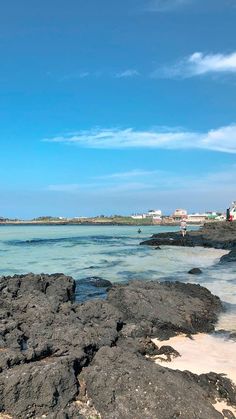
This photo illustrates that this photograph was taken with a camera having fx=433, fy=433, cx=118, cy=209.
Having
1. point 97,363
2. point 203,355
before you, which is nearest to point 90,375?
point 97,363

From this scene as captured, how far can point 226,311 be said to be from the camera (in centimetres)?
1335

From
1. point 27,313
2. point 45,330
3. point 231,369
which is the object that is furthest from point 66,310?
point 231,369

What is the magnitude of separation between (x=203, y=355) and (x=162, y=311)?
2.71m

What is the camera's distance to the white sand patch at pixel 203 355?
811 cm

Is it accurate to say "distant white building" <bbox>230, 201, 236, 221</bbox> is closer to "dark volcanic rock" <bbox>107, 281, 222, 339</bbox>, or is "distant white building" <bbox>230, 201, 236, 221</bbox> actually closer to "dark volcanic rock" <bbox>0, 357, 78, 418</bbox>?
"dark volcanic rock" <bbox>107, 281, 222, 339</bbox>

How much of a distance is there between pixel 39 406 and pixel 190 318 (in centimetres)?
633

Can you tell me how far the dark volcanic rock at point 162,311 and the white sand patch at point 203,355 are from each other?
0.45m

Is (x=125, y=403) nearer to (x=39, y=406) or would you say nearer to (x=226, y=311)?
(x=39, y=406)

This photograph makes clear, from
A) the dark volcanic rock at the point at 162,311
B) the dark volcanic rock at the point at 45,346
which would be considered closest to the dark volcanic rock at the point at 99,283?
the dark volcanic rock at the point at 162,311

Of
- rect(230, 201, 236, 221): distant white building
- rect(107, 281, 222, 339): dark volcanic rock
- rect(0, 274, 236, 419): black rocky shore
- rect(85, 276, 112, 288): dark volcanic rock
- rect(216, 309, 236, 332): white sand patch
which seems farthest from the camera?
rect(230, 201, 236, 221): distant white building

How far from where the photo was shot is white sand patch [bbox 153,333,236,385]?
26.6ft

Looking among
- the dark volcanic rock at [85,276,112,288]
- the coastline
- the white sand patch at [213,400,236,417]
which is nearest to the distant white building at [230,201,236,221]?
the dark volcanic rock at [85,276,112,288]

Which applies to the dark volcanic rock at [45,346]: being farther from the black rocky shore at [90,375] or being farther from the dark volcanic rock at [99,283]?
the dark volcanic rock at [99,283]

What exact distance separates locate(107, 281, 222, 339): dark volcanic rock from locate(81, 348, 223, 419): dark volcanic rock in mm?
A: 3003
